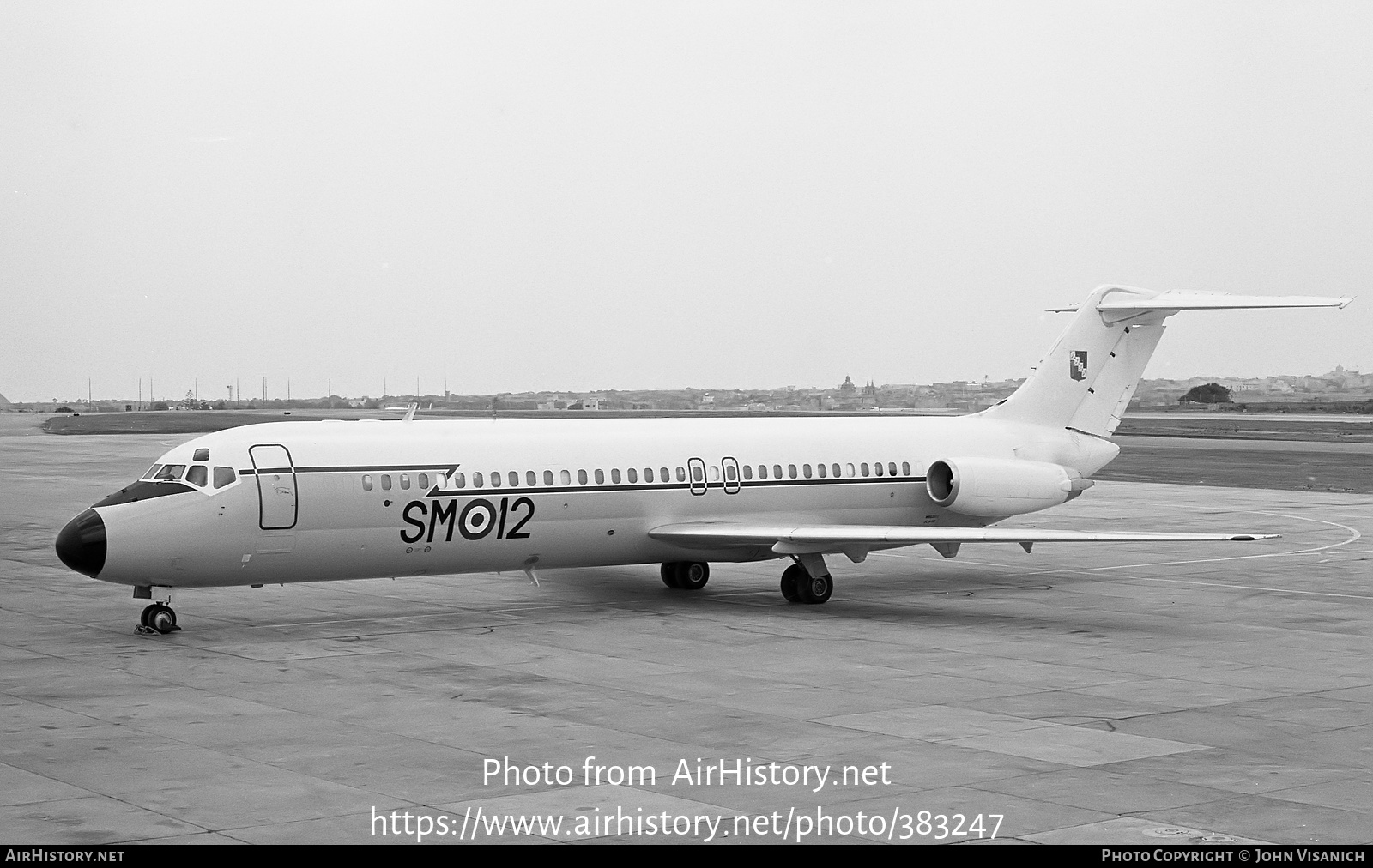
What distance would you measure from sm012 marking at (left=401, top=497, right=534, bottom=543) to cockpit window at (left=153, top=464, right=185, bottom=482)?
2.95 m

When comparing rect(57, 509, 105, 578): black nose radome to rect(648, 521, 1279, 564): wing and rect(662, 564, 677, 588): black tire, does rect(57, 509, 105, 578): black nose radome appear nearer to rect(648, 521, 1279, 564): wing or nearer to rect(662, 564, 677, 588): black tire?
rect(648, 521, 1279, 564): wing

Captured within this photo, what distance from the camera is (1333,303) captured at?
24.3 meters

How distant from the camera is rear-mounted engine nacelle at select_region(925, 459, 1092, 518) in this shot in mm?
25219

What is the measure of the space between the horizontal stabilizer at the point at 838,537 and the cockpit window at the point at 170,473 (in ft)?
22.7

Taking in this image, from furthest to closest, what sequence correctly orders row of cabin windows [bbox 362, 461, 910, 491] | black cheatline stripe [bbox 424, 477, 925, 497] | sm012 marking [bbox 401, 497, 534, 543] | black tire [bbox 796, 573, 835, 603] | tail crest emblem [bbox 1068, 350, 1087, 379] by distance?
tail crest emblem [bbox 1068, 350, 1087, 379] → black tire [bbox 796, 573, 835, 603] → black cheatline stripe [bbox 424, 477, 925, 497] → row of cabin windows [bbox 362, 461, 910, 491] → sm012 marking [bbox 401, 497, 534, 543]

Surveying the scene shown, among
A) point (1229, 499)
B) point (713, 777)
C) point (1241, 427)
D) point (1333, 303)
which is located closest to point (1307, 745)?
point (713, 777)

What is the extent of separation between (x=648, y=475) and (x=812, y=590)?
308 cm

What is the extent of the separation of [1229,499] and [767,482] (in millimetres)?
24441

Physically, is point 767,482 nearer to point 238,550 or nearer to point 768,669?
point 768,669

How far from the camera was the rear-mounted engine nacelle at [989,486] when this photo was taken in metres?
25.2

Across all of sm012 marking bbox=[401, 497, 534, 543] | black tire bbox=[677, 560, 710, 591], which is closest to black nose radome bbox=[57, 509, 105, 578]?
sm012 marking bbox=[401, 497, 534, 543]

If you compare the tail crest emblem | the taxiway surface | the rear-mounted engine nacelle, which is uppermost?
the tail crest emblem

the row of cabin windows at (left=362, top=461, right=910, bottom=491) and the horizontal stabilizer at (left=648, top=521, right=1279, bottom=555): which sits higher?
the row of cabin windows at (left=362, top=461, right=910, bottom=491)

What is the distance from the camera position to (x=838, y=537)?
22.1 meters
